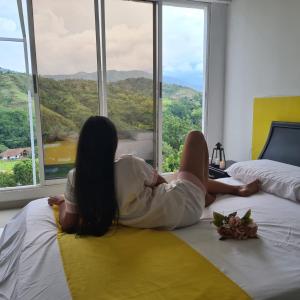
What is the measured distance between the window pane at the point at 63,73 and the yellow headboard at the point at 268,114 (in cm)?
180

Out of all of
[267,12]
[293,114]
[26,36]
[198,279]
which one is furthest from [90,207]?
[267,12]

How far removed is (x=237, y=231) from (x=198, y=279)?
1.33ft

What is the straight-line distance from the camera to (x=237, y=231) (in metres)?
1.37

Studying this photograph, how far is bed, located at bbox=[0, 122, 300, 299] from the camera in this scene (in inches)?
40.6

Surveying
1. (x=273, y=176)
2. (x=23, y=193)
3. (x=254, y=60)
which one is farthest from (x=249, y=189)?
(x=23, y=193)

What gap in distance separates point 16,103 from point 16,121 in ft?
0.66

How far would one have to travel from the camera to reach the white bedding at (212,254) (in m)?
1.03

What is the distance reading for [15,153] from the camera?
3.39 m

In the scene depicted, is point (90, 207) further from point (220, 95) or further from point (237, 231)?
point (220, 95)

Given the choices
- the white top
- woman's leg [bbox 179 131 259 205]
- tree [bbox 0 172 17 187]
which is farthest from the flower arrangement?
tree [bbox 0 172 17 187]

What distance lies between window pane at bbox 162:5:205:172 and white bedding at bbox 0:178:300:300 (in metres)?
2.23

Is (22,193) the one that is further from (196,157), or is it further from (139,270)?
(139,270)

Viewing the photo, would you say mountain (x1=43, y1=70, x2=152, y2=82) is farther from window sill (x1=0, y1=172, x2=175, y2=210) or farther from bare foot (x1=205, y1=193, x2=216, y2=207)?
bare foot (x1=205, y1=193, x2=216, y2=207)

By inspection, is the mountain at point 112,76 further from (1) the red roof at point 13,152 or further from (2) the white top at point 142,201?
(2) the white top at point 142,201
